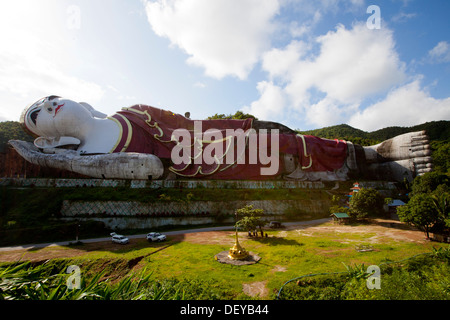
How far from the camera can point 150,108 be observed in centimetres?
1980

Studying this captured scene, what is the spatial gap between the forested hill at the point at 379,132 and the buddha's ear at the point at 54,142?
35330 mm

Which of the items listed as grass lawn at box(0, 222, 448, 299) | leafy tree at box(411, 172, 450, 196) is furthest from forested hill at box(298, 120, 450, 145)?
grass lawn at box(0, 222, 448, 299)

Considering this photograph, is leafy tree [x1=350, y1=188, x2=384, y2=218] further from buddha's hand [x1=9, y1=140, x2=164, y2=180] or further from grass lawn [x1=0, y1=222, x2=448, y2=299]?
buddha's hand [x1=9, y1=140, x2=164, y2=180]

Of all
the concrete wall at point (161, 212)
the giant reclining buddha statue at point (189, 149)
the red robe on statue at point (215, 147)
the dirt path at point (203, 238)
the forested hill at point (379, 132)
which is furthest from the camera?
the forested hill at point (379, 132)

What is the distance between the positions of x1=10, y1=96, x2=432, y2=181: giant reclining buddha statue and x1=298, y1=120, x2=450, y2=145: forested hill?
407 inches

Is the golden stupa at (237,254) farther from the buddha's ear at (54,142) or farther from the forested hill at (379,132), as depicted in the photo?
the forested hill at (379,132)

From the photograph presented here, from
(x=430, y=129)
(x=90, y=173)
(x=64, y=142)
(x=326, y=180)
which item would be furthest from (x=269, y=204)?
(x=430, y=129)

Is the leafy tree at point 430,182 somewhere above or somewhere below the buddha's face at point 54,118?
below

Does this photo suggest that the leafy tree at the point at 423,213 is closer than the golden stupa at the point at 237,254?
No

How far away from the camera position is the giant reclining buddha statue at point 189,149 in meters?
15.4

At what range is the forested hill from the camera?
37.9 meters

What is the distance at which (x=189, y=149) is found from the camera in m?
18.3
